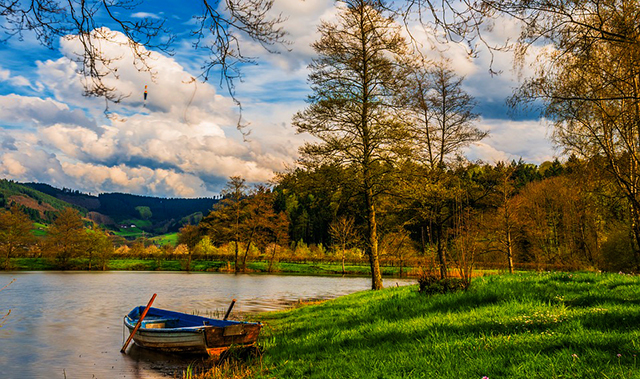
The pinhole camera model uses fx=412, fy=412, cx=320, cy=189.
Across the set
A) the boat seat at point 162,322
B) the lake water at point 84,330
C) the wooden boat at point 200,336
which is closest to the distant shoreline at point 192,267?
the lake water at point 84,330

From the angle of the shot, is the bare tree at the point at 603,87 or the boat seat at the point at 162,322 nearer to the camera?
the bare tree at the point at 603,87

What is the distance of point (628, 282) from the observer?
32.8ft

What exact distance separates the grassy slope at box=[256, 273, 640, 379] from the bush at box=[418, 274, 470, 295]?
0.30 m

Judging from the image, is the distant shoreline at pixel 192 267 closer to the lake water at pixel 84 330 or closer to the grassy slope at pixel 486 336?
the lake water at pixel 84 330

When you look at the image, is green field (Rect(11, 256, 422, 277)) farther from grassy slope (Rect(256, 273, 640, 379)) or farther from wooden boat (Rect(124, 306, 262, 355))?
grassy slope (Rect(256, 273, 640, 379))

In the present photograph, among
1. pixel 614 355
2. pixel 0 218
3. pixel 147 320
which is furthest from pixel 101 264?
pixel 614 355

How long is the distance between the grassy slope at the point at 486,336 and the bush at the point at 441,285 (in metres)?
0.30

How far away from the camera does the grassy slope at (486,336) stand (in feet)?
16.4

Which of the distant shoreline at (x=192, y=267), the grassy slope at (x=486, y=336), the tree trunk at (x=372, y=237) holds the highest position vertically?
the tree trunk at (x=372, y=237)

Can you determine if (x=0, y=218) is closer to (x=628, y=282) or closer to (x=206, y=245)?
(x=206, y=245)

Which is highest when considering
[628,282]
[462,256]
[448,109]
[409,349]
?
[448,109]

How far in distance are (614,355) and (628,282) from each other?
21.4 feet

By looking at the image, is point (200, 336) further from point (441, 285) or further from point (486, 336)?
point (486, 336)

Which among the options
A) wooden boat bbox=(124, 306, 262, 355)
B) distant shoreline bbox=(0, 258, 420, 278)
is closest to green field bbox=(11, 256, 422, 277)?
distant shoreline bbox=(0, 258, 420, 278)
